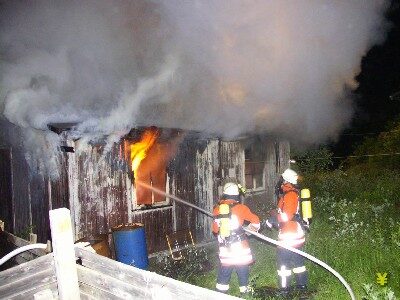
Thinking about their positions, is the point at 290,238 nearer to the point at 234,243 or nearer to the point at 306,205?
the point at 306,205

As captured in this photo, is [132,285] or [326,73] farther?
[326,73]

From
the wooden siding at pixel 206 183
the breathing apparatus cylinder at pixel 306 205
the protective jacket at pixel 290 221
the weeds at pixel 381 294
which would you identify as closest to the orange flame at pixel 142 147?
the wooden siding at pixel 206 183

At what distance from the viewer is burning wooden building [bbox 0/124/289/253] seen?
7449 mm

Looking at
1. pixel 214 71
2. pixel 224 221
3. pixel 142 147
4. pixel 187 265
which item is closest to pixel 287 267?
pixel 224 221

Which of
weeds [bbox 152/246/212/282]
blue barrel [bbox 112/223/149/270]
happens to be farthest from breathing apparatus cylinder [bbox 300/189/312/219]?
blue barrel [bbox 112/223/149/270]

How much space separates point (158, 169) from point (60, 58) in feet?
13.5

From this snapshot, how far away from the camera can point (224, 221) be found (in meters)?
5.48

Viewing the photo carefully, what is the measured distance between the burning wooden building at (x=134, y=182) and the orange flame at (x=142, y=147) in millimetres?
23

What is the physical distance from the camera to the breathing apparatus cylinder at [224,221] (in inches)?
214

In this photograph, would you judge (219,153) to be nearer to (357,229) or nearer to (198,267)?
(198,267)

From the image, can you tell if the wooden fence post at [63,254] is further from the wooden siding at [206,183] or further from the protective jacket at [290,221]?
the wooden siding at [206,183]

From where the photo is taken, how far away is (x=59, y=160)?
757 centimetres

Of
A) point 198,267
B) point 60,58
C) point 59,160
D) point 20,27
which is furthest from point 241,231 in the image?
point 20,27

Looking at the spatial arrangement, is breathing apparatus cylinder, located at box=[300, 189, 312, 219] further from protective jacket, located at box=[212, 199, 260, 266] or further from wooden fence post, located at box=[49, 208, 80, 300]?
wooden fence post, located at box=[49, 208, 80, 300]
